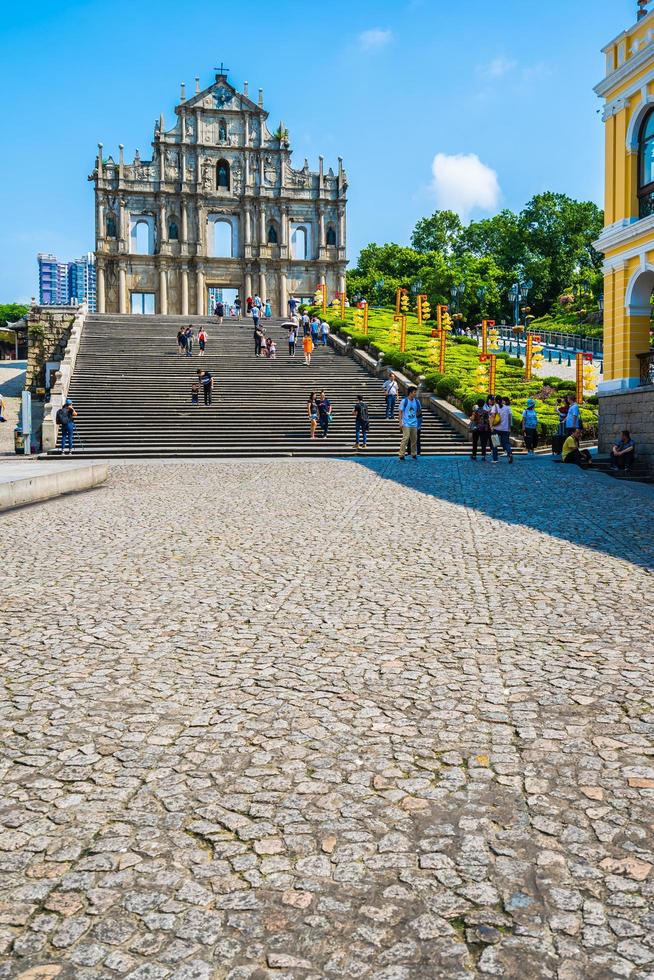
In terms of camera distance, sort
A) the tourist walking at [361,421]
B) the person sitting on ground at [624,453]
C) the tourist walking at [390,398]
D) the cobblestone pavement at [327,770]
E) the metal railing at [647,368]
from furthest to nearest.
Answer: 1. the tourist walking at [390,398]
2. the tourist walking at [361,421]
3. the metal railing at [647,368]
4. the person sitting on ground at [624,453]
5. the cobblestone pavement at [327,770]

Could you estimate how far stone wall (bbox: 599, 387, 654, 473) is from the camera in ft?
61.3

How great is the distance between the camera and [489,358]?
98.9ft

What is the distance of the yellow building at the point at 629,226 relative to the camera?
63.8 feet

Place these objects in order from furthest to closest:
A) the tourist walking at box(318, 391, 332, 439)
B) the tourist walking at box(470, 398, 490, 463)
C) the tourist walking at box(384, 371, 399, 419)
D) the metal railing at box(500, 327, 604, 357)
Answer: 1. the metal railing at box(500, 327, 604, 357)
2. the tourist walking at box(384, 371, 399, 419)
3. the tourist walking at box(318, 391, 332, 439)
4. the tourist walking at box(470, 398, 490, 463)

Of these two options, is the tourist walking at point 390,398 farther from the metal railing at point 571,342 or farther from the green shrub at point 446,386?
the metal railing at point 571,342

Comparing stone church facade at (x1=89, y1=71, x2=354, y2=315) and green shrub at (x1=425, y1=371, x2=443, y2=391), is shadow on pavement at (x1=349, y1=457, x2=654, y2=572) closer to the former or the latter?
green shrub at (x1=425, y1=371, x2=443, y2=391)

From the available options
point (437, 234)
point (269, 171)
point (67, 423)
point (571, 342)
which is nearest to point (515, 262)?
point (437, 234)

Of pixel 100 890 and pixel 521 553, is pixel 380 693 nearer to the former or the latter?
pixel 100 890

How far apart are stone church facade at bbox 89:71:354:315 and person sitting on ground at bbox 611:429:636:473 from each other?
2079 inches

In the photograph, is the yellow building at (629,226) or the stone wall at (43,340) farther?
the stone wall at (43,340)

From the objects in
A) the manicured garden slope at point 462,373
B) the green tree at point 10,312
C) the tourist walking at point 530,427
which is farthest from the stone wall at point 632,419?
the green tree at point 10,312

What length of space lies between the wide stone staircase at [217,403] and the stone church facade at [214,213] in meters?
28.4

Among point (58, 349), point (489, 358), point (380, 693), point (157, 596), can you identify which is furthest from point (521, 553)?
point (58, 349)

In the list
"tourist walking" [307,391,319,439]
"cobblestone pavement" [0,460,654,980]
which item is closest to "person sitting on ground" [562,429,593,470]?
"tourist walking" [307,391,319,439]
